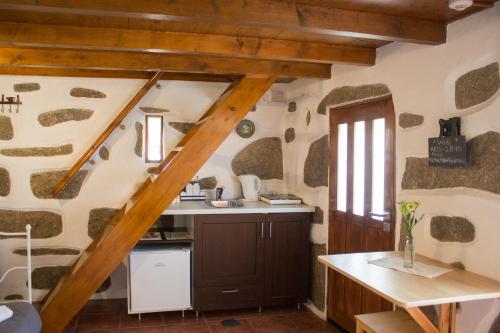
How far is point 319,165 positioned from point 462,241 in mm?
1631

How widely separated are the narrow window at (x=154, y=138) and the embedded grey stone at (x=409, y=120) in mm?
2323

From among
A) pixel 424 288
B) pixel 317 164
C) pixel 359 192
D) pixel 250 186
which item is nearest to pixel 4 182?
pixel 250 186

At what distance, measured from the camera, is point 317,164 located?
3746mm

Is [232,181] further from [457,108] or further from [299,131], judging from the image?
[457,108]

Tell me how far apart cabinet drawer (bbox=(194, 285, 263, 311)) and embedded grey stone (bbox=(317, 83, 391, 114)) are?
1.74 metres

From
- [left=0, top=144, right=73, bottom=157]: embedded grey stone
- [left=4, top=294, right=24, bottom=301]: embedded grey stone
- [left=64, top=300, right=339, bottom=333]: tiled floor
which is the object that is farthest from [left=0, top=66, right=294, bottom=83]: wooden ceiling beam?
[left=64, top=300, right=339, bottom=333]: tiled floor

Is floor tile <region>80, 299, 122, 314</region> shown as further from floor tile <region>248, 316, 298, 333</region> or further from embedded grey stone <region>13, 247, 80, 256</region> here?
floor tile <region>248, 316, 298, 333</region>

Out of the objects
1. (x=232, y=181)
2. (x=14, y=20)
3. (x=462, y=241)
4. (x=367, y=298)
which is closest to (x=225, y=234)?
(x=232, y=181)

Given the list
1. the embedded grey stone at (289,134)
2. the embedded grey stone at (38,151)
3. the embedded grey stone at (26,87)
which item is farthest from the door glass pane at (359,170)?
the embedded grey stone at (26,87)

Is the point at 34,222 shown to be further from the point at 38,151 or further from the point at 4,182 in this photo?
the point at 38,151

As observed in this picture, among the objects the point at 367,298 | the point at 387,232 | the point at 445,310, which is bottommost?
the point at 367,298

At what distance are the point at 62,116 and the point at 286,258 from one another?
2481 mm

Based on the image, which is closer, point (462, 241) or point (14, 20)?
point (462, 241)

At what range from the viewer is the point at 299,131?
4.11 metres
